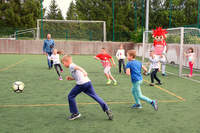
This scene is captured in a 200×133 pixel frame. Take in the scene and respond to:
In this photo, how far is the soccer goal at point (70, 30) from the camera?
99.4 feet

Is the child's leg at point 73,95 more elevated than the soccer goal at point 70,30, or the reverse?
the soccer goal at point 70,30

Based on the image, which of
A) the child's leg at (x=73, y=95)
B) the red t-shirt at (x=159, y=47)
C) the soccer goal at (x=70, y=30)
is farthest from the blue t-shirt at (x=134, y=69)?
the soccer goal at (x=70, y=30)

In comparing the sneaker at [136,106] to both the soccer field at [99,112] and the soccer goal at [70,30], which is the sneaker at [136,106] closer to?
the soccer field at [99,112]

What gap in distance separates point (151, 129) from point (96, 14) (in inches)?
1866

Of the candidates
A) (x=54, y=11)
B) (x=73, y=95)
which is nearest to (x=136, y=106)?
(x=73, y=95)

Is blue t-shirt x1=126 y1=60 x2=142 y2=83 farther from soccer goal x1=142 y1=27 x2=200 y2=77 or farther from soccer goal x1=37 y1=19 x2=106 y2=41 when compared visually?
soccer goal x1=37 y1=19 x2=106 y2=41

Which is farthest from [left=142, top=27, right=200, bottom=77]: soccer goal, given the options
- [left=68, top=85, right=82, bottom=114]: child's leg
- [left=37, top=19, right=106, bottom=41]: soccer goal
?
[left=37, top=19, right=106, bottom=41]: soccer goal

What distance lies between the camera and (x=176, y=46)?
17.6 meters

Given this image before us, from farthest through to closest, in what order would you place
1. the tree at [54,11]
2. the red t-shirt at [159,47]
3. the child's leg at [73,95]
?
the tree at [54,11]
the red t-shirt at [159,47]
the child's leg at [73,95]

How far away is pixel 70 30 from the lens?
31.4 metres

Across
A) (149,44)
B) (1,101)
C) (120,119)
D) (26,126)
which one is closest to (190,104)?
(120,119)

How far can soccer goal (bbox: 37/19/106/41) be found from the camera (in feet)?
99.4

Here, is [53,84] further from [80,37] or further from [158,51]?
[80,37]

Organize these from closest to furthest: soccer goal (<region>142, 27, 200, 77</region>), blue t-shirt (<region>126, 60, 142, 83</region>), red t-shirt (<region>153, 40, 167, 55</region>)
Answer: blue t-shirt (<region>126, 60, 142, 83</region>)
red t-shirt (<region>153, 40, 167, 55</region>)
soccer goal (<region>142, 27, 200, 77</region>)
